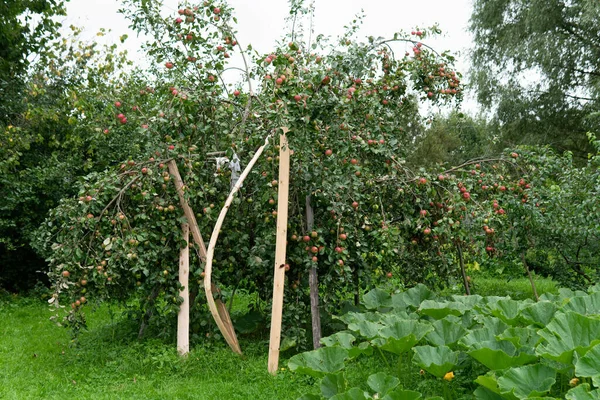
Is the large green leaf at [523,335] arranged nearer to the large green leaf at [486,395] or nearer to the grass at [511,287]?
the large green leaf at [486,395]

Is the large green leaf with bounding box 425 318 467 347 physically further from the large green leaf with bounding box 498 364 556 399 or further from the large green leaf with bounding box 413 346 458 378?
the large green leaf with bounding box 498 364 556 399

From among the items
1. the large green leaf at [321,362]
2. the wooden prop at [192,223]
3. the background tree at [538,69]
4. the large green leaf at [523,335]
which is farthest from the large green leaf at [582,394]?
the background tree at [538,69]

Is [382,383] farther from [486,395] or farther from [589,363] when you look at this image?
[589,363]

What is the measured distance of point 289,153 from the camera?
14.0ft

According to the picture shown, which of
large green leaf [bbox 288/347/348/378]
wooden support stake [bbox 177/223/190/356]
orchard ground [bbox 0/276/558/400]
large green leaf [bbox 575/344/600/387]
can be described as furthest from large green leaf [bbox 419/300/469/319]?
wooden support stake [bbox 177/223/190/356]

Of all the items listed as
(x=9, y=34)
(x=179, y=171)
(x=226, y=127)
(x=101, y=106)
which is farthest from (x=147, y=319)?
(x=9, y=34)

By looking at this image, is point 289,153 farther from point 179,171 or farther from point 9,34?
point 9,34

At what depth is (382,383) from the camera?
2803 millimetres

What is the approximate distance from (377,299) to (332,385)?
148 centimetres

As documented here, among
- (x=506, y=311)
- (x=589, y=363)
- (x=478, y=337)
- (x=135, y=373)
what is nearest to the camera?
(x=589, y=363)

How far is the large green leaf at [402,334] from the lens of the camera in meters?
3.08

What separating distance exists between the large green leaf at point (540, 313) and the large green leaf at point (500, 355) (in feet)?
1.83

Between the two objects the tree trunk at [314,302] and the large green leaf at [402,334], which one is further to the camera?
the tree trunk at [314,302]

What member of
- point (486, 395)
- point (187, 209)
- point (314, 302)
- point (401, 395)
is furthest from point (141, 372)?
point (486, 395)
